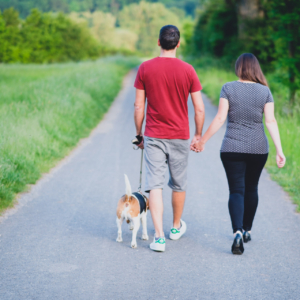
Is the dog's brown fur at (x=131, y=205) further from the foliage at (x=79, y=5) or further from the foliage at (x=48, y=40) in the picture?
the foliage at (x=48, y=40)

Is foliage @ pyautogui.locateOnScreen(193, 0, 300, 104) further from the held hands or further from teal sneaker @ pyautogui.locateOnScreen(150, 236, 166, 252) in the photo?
teal sneaker @ pyautogui.locateOnScreen(150, 236, 166, 252)

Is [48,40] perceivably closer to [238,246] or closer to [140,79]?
[140,79]

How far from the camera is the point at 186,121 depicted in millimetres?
4227

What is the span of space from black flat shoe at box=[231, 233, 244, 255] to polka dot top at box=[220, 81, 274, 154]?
87 cm

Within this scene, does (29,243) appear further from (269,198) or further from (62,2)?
(62,2)

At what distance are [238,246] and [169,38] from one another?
2.15 metres

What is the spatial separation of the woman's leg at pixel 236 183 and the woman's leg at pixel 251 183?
0.09 m

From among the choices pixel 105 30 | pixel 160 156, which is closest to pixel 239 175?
pixel 160 156

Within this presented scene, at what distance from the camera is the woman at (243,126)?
4.12 m

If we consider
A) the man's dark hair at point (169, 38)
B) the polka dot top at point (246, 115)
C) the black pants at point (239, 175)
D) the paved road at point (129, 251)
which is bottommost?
the paved road at point (129, 251)

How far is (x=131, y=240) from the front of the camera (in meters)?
4.59

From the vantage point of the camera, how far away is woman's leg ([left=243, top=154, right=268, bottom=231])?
423 cm

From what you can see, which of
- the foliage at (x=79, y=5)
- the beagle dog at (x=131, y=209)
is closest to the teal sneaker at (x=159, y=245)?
the beagle dog at (x=131, y=209)

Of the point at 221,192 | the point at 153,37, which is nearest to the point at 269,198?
the point at 221,192
